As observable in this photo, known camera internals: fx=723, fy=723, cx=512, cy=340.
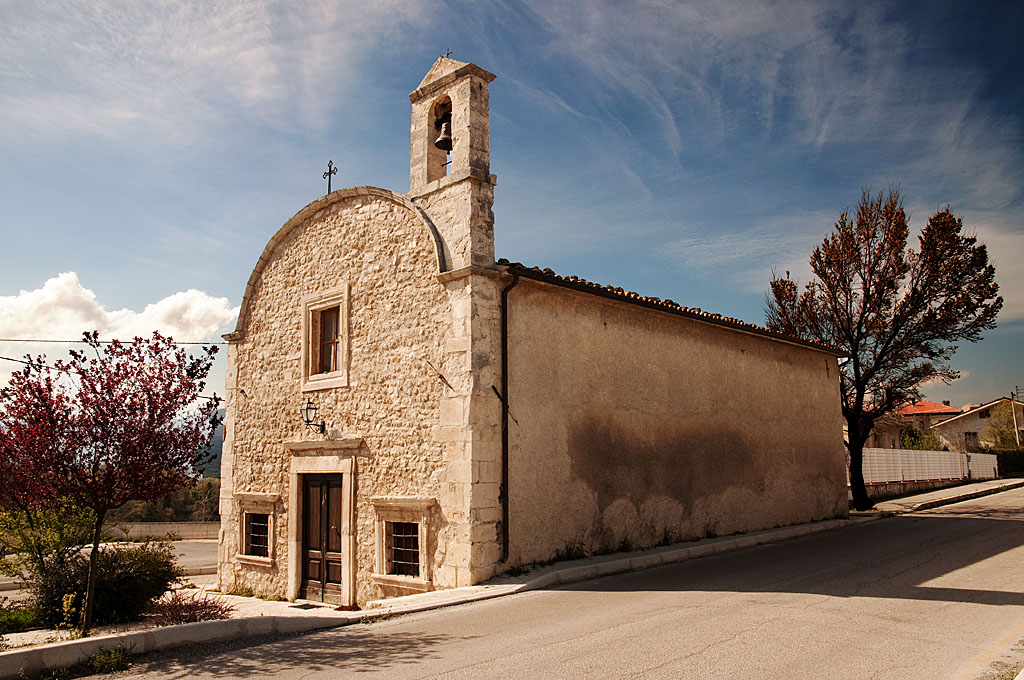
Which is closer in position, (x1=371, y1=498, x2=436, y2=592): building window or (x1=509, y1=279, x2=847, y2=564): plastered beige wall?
(x1=371, y1=498, x2=436, y2=592): building window

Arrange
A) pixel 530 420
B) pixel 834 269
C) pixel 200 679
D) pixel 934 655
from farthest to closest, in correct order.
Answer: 1. pixel 834 269
2. pixel 530 420
3. pixel 934 655
4. pixel 200 679

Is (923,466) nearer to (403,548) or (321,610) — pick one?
(403,548)

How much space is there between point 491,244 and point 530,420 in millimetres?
2652

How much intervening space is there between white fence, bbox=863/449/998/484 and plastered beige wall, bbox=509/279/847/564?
9.53 meters

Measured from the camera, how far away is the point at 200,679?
536cm

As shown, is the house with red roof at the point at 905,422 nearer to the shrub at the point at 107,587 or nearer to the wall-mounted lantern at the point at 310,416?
the wall-mounted lantern at the point at 310,416

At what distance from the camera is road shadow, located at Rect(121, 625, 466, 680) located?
5617mm

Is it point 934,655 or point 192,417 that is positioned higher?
point 192,417

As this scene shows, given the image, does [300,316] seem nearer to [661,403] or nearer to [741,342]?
[661,403]

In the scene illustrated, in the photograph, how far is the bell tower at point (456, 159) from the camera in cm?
1065

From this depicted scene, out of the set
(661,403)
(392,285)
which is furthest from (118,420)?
(661,403)

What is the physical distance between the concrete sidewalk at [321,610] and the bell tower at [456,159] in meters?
4.43

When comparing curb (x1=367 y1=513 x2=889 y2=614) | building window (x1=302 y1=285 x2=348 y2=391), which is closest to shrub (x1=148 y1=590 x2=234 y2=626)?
curb (x1=367 y1=513 x2=889 y2=614)

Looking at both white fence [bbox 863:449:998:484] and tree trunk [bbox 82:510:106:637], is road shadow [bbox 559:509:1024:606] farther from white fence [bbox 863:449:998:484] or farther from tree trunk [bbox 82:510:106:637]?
white fence [bbox 863:449:998:484]
